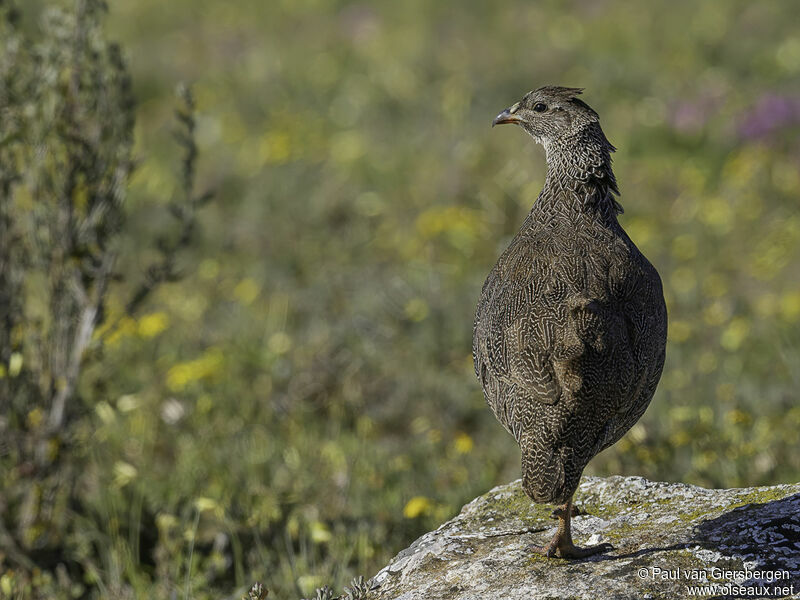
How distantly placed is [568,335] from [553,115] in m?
1.08

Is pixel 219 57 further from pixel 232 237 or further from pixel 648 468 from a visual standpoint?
pixel 648 468

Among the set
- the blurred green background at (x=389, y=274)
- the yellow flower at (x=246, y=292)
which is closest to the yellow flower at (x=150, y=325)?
the blurred green background at (x=389, y=274)

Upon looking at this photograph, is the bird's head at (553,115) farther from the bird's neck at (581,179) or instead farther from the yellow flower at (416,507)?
the yellow flower at (416,507)

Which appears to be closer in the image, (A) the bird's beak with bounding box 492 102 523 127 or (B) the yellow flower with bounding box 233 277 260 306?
(A) the bird's beak with bounding box 492 102 523 127

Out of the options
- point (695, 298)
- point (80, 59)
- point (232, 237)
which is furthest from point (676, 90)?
point (80, 59)

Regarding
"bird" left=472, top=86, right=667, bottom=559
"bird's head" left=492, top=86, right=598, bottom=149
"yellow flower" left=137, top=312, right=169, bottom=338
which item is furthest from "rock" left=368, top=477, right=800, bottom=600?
"yellow flower" left=137, top=312, right=169, bottom=338

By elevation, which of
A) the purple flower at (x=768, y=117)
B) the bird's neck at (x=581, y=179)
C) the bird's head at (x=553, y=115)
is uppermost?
the purple flower at (x=768, y=117)

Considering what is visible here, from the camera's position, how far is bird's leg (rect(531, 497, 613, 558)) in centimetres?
325

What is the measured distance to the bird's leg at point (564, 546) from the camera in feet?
10.6

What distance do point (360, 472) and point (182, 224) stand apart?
1768 millimetres

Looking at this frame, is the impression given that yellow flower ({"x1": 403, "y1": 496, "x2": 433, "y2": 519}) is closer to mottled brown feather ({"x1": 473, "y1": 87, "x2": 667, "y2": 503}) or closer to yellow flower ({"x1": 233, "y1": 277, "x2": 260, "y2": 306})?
mottled brown feather ({"x1": 473, "y1": 87, "x2": 667, "y2": 503})

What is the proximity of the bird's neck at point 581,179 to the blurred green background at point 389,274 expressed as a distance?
179cm

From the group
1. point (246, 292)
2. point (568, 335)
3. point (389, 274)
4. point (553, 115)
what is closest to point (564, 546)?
point (568, 335)

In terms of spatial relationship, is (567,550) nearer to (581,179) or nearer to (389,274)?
(581,179)
